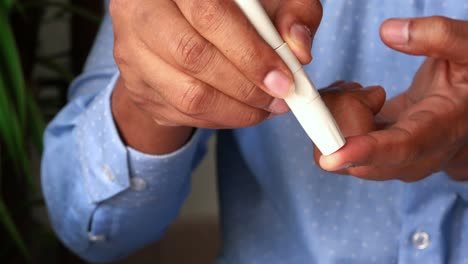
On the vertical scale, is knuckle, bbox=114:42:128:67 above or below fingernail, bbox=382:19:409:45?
below

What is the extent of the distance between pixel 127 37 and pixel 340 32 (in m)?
0.23

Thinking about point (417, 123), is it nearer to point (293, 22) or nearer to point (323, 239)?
point (293, 22)

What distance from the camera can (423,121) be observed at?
1.16ft

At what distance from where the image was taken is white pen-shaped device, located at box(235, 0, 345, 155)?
11.7 inches

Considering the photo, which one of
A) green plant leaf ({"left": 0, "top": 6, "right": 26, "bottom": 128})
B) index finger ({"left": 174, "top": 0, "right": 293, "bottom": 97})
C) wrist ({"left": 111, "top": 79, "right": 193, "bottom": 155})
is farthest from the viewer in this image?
green plant leaf ({"left": 0, "top": 6, "right": 26, "bottom": 128})

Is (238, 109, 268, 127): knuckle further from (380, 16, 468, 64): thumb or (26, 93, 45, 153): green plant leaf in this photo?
(26, 93, 45, 153): green plant leaf

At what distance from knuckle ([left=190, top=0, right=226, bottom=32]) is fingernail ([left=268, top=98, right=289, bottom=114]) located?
0.05 meters

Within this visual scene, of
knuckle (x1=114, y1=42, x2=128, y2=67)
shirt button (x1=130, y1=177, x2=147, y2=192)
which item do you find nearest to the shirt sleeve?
shirt button (x1=130, y1=177, x2=147, y2=192)

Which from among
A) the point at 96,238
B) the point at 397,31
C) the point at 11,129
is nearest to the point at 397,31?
the point at 397,31

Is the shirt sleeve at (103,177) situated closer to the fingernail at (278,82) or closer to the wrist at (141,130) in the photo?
the wrist at (141,130)

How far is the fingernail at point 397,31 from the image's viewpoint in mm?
354

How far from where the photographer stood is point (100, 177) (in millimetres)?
499

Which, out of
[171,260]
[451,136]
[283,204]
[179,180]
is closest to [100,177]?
[179,180]

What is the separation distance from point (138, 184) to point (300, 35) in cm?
24
